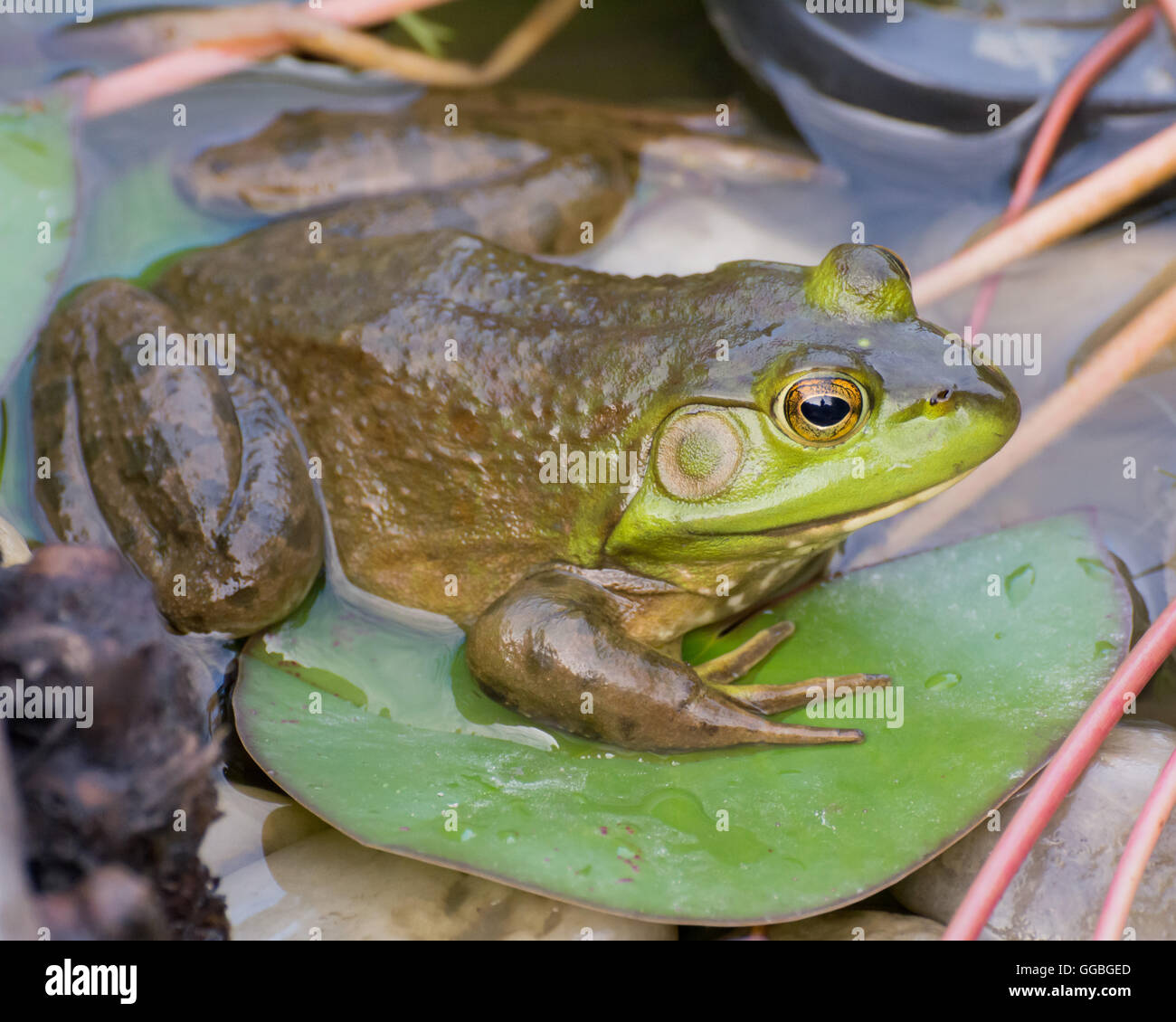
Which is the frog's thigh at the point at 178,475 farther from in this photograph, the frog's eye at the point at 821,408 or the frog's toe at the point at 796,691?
the frog's eye at the point at 821,408

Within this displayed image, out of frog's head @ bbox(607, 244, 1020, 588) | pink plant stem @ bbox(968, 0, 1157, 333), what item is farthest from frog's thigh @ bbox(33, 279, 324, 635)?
pink plant stem @ bbox(968, 0, 1157, 333)

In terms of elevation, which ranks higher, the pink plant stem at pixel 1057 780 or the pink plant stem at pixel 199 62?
the pink plant stem at pixel 199 62

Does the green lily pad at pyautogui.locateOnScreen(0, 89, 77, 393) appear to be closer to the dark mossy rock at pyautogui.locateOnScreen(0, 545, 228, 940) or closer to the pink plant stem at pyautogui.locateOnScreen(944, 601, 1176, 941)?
the dark mossy rock at pyautogui.locateOnScreen(0, 545, 228, 940)

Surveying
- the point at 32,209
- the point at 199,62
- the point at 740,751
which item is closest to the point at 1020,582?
the point at 740,751

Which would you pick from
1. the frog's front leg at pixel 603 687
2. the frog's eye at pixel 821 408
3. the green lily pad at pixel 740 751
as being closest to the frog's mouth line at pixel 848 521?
the frog's eye at pixel 821 408

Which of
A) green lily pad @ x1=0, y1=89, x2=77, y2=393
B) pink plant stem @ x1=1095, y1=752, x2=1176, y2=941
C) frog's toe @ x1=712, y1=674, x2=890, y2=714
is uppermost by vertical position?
green lily pad @ x1=0, y1=89, x2=77, y2=393

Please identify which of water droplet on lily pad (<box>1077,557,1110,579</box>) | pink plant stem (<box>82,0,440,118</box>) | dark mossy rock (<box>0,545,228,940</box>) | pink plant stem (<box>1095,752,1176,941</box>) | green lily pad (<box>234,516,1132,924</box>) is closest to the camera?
dark mossy rock (<box>0,545,228,940</box>)

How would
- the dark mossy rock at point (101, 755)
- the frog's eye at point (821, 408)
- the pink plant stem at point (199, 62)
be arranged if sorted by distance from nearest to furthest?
the dark mossy rock at point (101, 755) < the frog's eye at point (821, 408) < the pink plant stem at point (199, 62)
